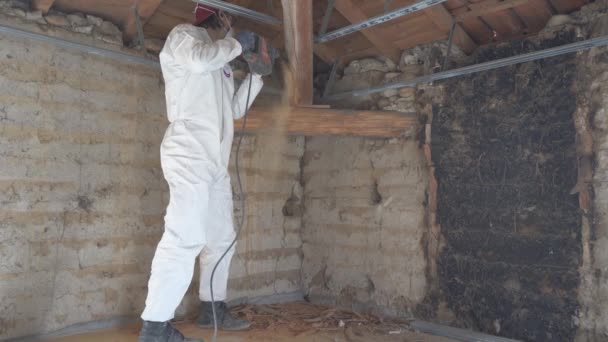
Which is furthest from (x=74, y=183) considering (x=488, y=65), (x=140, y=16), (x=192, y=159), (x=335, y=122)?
(x=488, y=65)

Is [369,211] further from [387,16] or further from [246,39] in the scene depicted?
[246,39]

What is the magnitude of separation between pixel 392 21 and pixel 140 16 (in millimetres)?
1731

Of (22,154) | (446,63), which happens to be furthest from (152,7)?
(446,63)

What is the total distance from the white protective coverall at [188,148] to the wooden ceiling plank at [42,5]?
0.79m

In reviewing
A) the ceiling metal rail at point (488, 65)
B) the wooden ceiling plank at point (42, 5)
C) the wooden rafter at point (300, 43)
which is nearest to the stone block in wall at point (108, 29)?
the wooden ceiling plank at point (42, 5)

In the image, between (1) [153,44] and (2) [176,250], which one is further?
(1) [153,44]

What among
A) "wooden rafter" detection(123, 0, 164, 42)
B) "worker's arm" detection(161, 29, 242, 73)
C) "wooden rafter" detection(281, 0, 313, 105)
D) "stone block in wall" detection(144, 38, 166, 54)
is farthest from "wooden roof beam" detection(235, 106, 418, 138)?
"wooden rafter" detection(123, 0, 164, 42)

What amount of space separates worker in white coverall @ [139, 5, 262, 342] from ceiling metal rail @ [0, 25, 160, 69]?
0.44 metres

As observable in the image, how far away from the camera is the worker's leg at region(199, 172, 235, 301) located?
9.50 ft

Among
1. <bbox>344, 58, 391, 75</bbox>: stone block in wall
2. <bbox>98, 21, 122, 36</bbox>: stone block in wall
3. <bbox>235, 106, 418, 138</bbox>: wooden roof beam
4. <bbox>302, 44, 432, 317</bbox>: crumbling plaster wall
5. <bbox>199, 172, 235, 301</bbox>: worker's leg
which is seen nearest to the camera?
<bbox>199, 172, 235, 301</bbox>: worker's leg

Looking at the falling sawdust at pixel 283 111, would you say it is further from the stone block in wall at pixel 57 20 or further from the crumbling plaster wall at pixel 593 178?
the crumbling plaster wall at pixel 593 178

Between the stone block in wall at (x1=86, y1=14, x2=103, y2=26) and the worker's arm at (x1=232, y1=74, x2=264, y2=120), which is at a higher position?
the stone block in wall at (x1=86, y1=14, x2=103, y2=26)

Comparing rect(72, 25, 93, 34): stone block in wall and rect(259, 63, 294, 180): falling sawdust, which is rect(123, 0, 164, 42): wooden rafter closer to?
rect(72, 25, 93, 34): stone block in wall

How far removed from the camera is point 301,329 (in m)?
3.17
